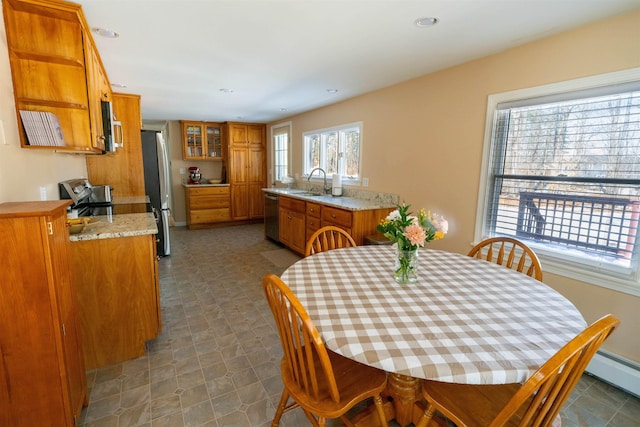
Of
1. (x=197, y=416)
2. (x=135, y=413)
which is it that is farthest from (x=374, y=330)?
(x=135, y=413)

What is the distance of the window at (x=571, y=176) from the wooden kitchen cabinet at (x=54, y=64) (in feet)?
9.51

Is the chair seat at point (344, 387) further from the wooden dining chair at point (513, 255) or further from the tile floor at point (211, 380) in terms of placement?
the wooden dining chair at point (513, 255)

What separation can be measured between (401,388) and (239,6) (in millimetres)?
2181

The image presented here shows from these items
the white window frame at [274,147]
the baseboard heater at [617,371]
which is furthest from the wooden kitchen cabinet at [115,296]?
the white window frame at [274,147]

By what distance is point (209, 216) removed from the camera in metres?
6.14

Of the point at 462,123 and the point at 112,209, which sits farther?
the point at 112,209

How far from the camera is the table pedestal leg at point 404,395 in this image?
1.36 meters

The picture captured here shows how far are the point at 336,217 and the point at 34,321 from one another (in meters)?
2.68

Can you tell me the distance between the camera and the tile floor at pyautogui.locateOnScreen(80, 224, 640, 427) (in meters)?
1.60

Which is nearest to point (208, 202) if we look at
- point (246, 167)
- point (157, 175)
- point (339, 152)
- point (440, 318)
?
point (246, 167)

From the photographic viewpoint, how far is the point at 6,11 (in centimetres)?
161

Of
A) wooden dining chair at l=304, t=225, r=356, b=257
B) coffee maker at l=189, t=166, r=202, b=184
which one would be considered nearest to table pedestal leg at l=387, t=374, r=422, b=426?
wooden dining chair at l=304, t=225, r=356, b=257

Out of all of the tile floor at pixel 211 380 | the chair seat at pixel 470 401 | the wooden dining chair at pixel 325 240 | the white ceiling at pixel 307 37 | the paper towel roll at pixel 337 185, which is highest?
the white ceiling at pixel 307 37

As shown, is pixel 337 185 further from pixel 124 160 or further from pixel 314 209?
pixel 124 160
